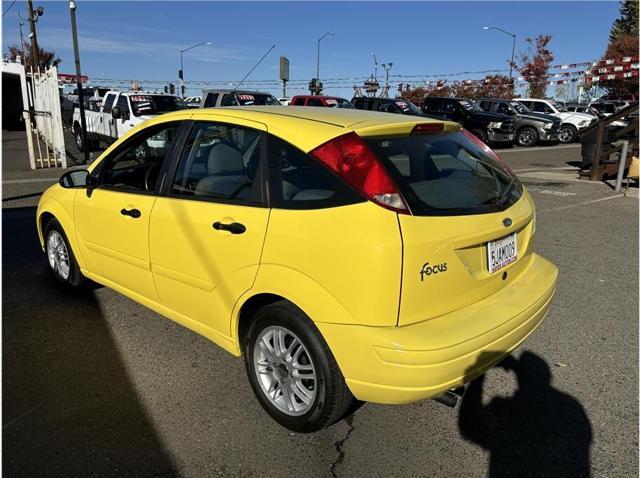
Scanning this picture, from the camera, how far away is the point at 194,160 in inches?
121

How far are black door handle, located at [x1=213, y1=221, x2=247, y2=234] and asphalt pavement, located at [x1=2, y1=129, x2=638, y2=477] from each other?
99 cm

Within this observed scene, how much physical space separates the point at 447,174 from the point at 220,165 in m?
1.30

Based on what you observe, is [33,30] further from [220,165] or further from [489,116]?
[220,165]

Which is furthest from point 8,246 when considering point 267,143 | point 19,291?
point 267,143

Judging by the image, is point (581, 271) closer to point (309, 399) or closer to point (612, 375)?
point (612, 375)

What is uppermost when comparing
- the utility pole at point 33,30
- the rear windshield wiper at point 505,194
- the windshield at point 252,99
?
the utility pole at point 33,30

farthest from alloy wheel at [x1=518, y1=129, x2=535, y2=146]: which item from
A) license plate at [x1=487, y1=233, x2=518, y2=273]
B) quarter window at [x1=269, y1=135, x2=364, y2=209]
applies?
quarter window at [x1=269, y1=135, x2=364, y2=209]

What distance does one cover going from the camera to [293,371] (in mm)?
2564

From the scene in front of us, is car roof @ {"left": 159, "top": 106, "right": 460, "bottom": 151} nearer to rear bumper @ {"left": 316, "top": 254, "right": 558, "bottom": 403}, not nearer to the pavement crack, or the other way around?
rear bumper @ {"left": 316, "top": 254, "right": 558, "bottom": 403}

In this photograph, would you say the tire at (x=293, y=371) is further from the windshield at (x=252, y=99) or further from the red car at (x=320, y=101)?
the red car at (x=320, y=101)

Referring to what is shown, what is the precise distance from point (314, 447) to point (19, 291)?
3.24 m

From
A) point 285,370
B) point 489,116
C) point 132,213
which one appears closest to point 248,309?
point 285,370

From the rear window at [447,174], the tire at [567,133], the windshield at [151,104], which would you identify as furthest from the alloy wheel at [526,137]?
the rear window at [447,174]

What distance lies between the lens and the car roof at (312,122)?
2469 mm
